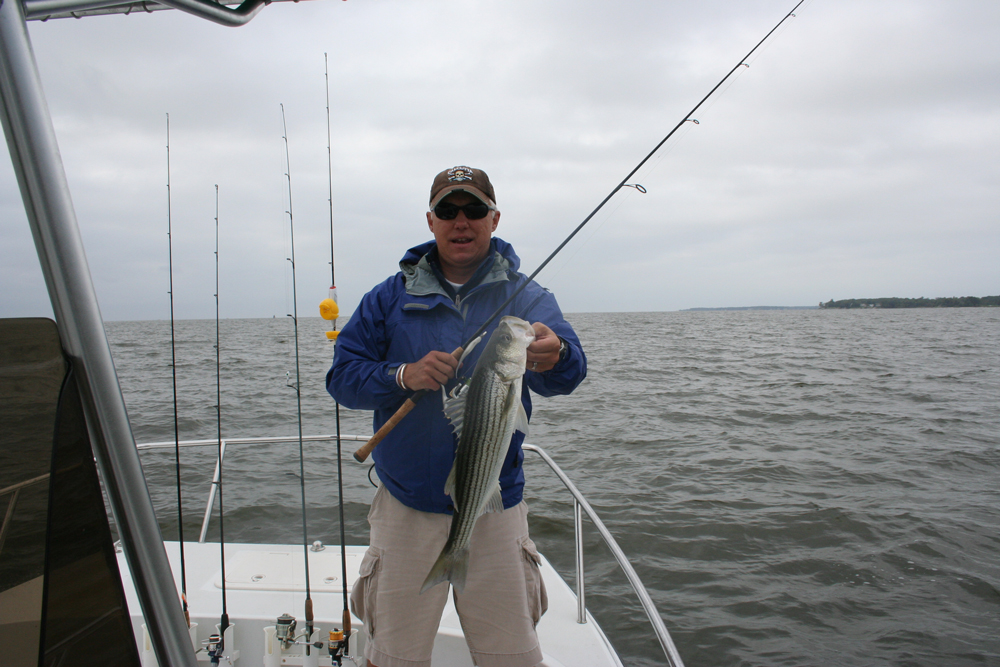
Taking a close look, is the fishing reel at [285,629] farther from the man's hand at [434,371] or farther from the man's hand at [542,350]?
the man's hand at [542,350]

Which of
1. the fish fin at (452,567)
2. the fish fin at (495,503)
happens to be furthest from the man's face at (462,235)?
the fish fin at (452,567)

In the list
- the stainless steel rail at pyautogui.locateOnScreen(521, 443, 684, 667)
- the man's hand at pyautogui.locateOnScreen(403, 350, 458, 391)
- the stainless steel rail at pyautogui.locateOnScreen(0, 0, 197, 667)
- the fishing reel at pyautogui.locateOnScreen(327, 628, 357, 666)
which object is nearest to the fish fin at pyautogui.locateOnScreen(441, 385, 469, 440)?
the man's hand at pyautogui.locateOnScreen(403, 350, 458, 391)

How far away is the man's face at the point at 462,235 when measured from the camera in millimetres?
2918

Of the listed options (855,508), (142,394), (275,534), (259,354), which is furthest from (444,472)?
(259,354)

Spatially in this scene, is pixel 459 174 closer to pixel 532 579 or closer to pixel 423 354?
pixel 423 354

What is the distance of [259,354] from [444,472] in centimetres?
3396

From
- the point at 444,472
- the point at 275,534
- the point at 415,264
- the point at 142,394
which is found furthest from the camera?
the point at 142,394

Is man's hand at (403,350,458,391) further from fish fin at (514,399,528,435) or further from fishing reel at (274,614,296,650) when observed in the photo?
fishing reel at (274,614,296,650)

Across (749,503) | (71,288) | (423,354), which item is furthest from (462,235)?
(749,503)

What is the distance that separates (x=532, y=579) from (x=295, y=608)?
63.2 inches

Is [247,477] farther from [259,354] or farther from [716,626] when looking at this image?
[259,354]

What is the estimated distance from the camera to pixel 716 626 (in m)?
5.84

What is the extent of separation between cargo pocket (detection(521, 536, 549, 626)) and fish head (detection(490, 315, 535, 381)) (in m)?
1.02

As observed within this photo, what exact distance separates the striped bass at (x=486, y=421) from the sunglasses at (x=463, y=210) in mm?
823
